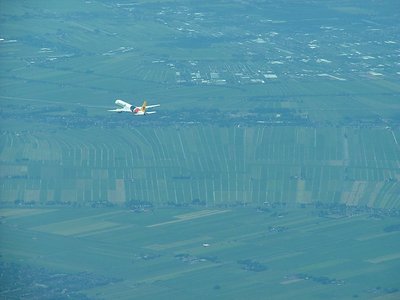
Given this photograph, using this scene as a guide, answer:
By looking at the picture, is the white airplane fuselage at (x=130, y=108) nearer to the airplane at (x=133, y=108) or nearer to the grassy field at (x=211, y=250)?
the airplane at (x=133, y=108)

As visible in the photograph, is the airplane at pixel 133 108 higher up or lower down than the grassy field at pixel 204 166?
higher up

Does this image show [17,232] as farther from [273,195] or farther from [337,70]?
[337,70]

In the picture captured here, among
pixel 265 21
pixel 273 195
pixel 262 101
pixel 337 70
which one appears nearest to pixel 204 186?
pixel 273 195

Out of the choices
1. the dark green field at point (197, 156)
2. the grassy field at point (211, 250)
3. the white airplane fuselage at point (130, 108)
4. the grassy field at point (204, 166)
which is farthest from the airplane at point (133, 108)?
the grassy field at point (211, 250)

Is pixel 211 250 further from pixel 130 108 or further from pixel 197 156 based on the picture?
pixel 130 108

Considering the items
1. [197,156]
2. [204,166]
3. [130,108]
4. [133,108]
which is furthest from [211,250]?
[130,108]

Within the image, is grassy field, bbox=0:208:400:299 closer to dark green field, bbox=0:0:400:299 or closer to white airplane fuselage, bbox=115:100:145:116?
dark green field, bbox=0:0:400:299
